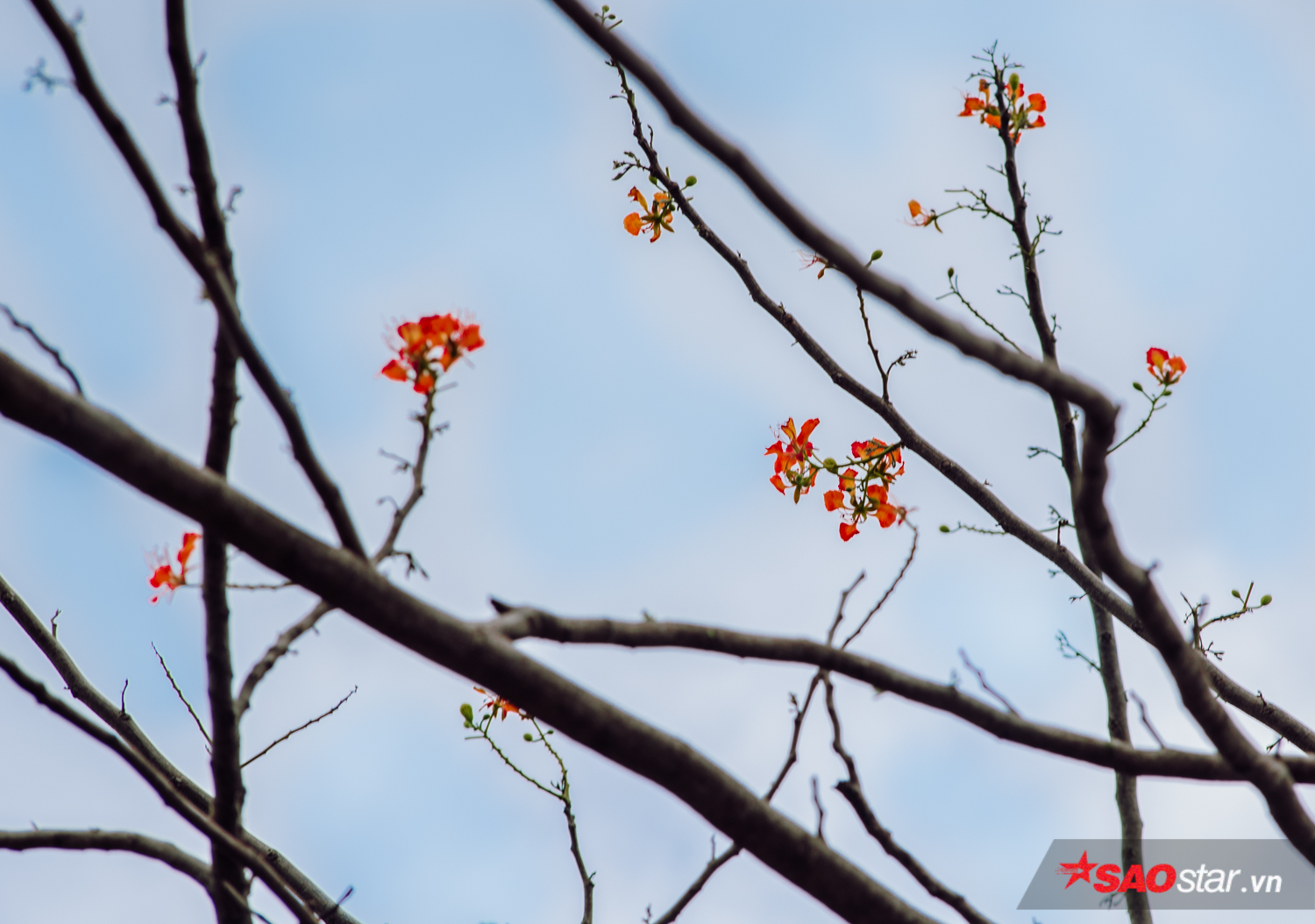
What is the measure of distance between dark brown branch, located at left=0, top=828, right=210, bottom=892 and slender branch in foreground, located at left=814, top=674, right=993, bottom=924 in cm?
A: 149

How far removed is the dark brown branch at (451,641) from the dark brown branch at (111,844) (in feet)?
2.74

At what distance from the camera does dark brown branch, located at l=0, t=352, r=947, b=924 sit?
157cm

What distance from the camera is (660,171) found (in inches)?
161

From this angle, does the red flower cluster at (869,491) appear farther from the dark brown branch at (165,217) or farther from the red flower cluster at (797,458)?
the dark brown branch at (165,217)

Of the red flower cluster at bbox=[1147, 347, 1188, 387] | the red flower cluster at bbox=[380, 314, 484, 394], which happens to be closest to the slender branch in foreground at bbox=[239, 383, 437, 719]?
the red flower cluster at bbox=[380, 314, 484, 394]

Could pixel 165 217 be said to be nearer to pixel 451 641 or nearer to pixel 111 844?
pixel 451 641

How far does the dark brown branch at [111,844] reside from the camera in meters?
1.88

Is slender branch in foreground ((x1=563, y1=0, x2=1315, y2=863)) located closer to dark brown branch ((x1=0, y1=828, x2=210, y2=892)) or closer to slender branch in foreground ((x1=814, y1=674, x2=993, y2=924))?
slender branch in foreground ((x1=814, y1=674, x2=993, y2=924))

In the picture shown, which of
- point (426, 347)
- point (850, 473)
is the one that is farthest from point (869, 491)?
point (426, 347)

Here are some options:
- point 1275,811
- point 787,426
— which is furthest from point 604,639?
point 787,426

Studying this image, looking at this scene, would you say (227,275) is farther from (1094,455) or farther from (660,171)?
(660,171)

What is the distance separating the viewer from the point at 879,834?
7.46 ft

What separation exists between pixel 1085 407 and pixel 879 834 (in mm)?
1176

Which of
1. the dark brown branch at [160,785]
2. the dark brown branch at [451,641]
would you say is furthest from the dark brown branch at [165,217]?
the dark brown branch at [160,785]
